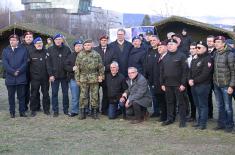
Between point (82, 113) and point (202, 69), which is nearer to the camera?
→ point (202, 69)

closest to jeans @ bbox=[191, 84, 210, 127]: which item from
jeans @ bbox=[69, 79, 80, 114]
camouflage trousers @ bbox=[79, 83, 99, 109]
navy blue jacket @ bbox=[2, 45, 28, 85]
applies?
camouflage trousers @ bbox=[79, 83, 99, 109]

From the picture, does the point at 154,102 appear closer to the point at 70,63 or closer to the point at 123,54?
the point at 123,54

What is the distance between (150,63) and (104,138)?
8.12 ft

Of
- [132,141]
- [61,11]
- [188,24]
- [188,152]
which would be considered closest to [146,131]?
[132,141]

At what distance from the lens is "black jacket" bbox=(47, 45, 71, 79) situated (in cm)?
1000

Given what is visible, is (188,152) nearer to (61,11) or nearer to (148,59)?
(148,59)

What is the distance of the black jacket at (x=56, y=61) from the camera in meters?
10.0

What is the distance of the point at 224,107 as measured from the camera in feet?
27.3

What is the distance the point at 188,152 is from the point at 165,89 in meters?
2.31

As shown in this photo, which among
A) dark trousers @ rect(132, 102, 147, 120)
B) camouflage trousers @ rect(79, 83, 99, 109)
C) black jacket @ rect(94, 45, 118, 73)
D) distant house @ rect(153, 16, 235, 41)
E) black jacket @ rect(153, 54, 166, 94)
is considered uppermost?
distant house @ rect(153, 16, 235, 41)

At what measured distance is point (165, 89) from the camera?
895 centimetres

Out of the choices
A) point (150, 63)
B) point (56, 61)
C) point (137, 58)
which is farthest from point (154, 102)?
point (56, 61)

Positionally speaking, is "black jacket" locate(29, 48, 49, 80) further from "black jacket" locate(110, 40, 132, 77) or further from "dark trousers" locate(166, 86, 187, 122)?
"dark trousers" locate(166, 86, 187, 122)

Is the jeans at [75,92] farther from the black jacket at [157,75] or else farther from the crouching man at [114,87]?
the black jacket at [157,75]
